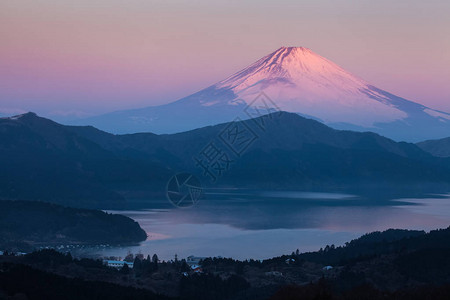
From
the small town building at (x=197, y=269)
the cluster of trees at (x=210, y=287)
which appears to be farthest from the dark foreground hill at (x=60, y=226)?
the cluster of trees at (x=210, y=287)

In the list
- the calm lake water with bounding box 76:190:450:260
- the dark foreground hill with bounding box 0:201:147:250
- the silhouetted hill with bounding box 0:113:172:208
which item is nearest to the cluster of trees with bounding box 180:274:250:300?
the calm lake water with bounding box 76:190:450:260

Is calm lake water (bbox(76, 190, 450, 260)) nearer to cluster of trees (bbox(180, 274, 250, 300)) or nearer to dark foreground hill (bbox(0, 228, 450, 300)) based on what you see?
dark foreground hill (bbox(0, 228, 450, 300))

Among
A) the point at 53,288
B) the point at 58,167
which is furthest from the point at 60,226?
the point at 58,167

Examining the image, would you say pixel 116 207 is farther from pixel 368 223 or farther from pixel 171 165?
pixel 171 165

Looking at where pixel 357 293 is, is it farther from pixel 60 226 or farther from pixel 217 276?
pixel 60 226

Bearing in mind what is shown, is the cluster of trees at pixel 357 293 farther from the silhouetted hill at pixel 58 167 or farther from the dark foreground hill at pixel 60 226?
the silhouetted hill at pixel 58 167

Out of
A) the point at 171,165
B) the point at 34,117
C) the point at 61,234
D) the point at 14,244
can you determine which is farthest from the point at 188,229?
the point at 171,165
